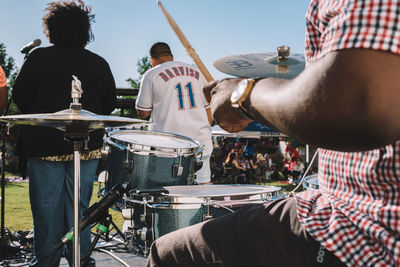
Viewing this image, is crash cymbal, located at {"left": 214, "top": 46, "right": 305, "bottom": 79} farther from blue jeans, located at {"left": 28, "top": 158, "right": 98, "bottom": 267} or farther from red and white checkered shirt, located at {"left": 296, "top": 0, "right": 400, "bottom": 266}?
red and white checkered shirt, located at {"left": 296, "top": 0, "right": 400, "bottom": 266}

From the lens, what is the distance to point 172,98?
3.52 m

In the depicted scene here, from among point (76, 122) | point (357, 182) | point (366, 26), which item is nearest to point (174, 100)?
point (76, 122)

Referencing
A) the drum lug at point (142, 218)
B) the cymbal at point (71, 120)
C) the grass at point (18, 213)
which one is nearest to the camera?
the cymbal at point (71, 120)

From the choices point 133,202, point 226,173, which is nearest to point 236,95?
→ point 133,202

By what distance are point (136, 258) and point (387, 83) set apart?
364cm

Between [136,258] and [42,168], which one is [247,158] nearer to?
[136,258]

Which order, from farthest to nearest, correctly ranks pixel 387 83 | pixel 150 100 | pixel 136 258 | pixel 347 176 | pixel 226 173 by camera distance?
pixel 226 173
pixel 136 258
pixel 150 100
pixel 347 176
pixel 387 83

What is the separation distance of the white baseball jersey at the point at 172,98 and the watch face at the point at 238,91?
2635 mm

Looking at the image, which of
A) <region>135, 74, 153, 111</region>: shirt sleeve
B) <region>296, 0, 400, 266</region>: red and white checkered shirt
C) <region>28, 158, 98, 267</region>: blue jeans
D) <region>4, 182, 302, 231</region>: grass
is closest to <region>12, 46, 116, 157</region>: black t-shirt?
<region>28, 158, 98, 267</region>: blue jeans

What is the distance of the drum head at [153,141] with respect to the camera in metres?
2.80

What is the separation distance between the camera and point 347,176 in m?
0.83

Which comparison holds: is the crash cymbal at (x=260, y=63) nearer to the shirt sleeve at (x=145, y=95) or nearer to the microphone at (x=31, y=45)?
the shirt sleeve at (x=145, y=95)

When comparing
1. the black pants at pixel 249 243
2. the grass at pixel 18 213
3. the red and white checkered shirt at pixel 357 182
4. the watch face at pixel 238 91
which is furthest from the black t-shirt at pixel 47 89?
the grass at pixel 18 213

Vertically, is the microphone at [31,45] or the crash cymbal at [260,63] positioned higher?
the microphone at [31,45]
